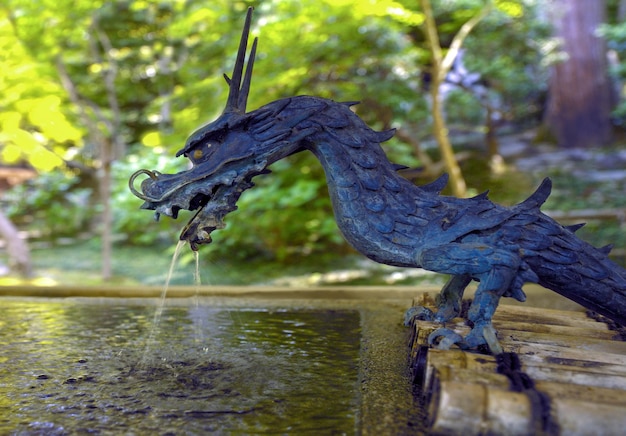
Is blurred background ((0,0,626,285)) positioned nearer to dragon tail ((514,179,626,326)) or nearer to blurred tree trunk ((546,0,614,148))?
blurred tree trunk ((546,0,614,148))

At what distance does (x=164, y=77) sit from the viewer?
12.8 metres

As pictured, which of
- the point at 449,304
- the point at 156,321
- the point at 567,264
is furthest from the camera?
the point at 156,321

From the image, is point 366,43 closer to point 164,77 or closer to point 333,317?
point 333,317

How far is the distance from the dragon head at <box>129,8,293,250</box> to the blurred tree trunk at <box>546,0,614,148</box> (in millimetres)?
10308

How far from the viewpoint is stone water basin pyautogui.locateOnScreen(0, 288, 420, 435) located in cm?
174

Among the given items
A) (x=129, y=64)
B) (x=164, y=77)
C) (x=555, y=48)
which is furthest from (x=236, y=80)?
(x=129, y=64)

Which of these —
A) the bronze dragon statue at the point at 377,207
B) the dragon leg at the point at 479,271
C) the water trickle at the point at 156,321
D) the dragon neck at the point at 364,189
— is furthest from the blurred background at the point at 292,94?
the dragon leg at the point at 479,271

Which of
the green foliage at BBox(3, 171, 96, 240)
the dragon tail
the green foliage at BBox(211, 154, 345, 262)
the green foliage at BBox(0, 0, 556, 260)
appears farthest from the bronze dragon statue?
the green foliage at BBox(3, 171, 96, 240)

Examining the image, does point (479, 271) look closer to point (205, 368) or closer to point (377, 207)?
point (377, 207)

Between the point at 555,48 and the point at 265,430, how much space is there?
1104 cm

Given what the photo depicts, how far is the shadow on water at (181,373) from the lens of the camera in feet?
5.73

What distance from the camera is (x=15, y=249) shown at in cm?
859

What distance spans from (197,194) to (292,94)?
5543 mm

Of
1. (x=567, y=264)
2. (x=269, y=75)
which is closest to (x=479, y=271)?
(x=567, y=264)
